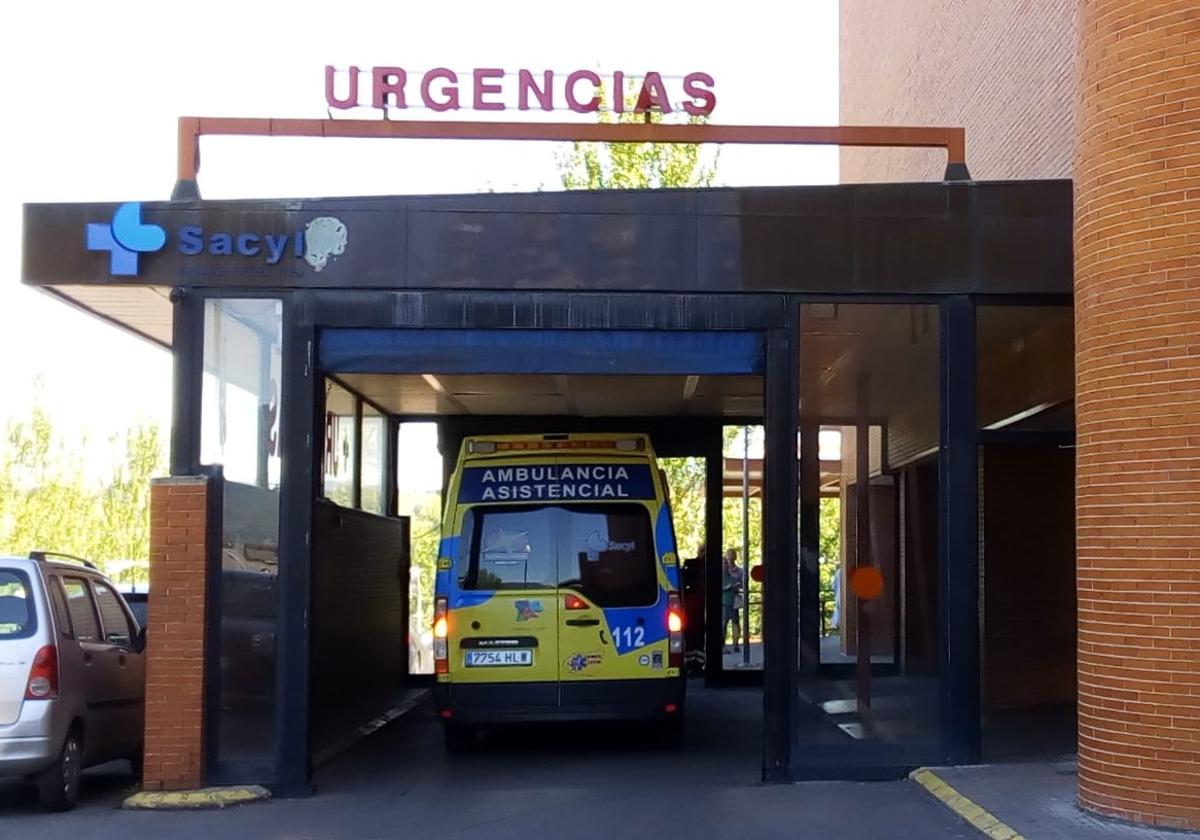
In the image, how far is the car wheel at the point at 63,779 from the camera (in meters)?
10.3

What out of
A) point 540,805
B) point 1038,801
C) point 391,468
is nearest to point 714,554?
point 391,468

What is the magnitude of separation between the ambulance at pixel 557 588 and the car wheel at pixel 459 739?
13 mm

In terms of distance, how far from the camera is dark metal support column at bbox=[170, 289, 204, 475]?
11078 mm

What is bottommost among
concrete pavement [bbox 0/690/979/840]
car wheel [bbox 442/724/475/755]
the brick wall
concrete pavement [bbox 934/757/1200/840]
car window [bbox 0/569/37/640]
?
concrete pavement [bbox 0/690/979/840]

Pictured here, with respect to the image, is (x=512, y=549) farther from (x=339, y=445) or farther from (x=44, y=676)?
(x=44, y=676)

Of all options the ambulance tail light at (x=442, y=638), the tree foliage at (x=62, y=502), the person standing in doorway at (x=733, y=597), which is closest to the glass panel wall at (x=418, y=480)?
the person standing in doorway at (x=733, y=597)

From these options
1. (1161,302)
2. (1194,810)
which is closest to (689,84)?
(1161,302)

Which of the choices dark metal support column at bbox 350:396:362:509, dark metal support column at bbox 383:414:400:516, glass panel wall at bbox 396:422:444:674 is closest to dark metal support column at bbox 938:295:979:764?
dark metal support column at bbox 350:396:362:509

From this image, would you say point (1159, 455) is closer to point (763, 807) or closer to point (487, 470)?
point (763, 807)

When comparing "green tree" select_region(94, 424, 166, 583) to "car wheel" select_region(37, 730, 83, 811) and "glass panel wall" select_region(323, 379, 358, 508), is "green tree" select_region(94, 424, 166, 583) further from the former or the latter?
"car wheel" select_region(37, 730, 83, 811)

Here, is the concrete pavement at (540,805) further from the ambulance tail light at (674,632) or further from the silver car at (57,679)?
the ambulance tail light at (674,632)

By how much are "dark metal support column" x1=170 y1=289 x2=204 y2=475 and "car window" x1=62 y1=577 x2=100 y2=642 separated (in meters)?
1.21

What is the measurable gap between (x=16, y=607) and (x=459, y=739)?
4.22 m

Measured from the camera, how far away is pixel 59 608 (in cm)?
1070
